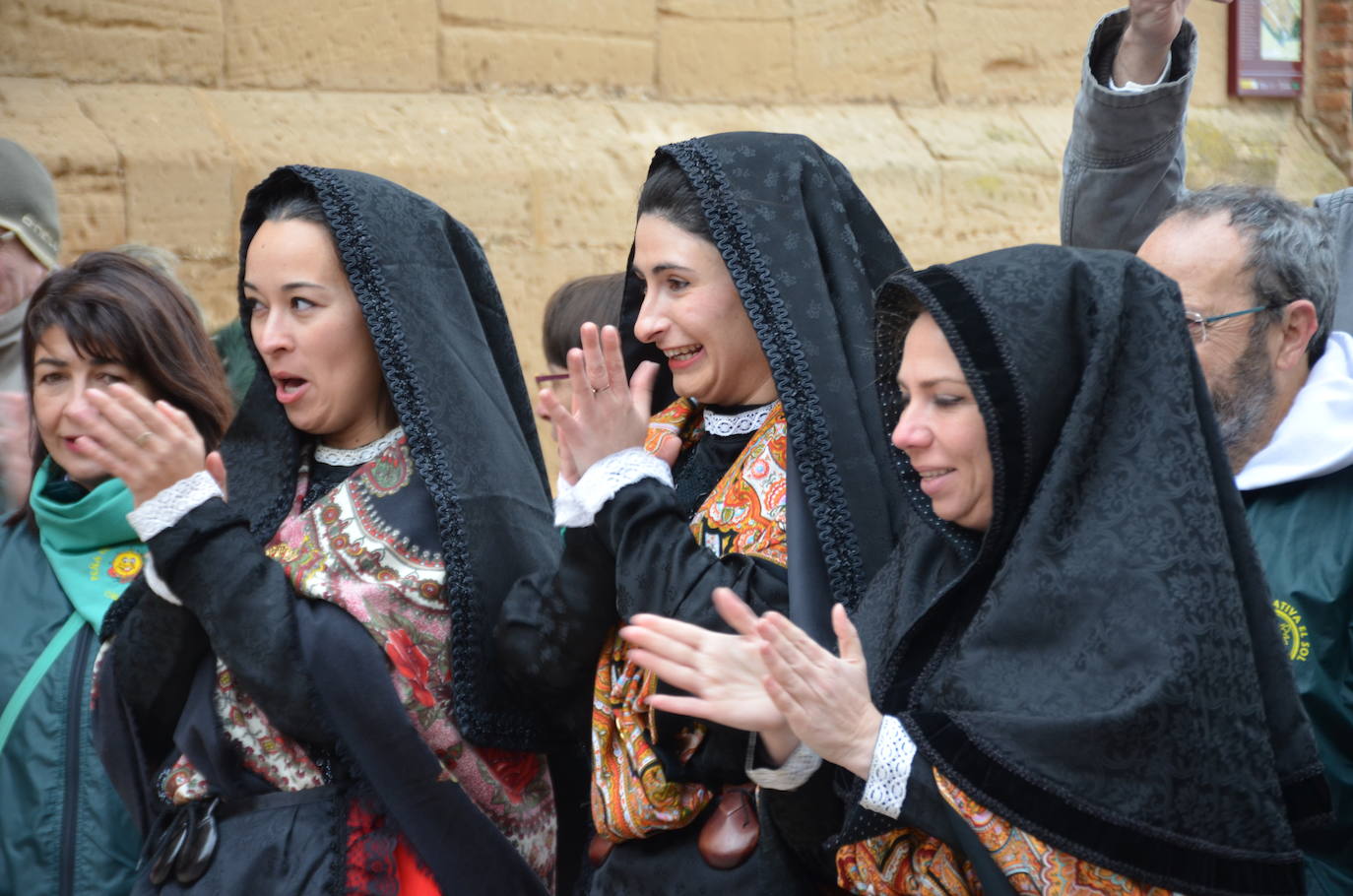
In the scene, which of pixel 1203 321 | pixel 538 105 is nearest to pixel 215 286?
pixel 538 105

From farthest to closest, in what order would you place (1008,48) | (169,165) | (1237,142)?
1. (1237,142)
2. (1008,48)
3. (169,165)

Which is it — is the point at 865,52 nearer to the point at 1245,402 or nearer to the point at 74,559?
the point at 1245,402

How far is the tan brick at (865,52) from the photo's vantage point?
5984 mm

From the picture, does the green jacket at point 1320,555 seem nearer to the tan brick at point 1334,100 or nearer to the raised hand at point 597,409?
the raised hand at point 597,409

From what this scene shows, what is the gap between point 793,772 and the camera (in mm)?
2295

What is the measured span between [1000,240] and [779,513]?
167 inches

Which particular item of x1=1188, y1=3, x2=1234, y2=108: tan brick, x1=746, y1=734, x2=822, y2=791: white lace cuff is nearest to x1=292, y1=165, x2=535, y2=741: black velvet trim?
x1=746, y1=734, x2=822, y2=791: white lace cuff

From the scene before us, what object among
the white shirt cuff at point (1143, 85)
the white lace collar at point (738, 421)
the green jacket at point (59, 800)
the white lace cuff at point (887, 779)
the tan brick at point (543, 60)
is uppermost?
the tan brick at point (543, 60)

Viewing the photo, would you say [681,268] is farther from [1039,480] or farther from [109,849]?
[109,849]

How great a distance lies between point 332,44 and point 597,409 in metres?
2.91

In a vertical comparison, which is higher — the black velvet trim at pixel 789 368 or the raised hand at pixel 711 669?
the black velvet trim at pixel 789 368

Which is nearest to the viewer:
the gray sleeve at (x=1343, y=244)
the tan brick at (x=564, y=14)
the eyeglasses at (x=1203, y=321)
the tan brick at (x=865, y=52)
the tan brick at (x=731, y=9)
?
the eyeglasses at (x=1203, y=321)

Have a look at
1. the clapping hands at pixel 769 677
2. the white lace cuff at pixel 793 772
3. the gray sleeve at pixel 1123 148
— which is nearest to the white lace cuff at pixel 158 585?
the clapping hands at pixel 769 677

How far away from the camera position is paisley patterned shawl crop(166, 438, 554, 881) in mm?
2650
